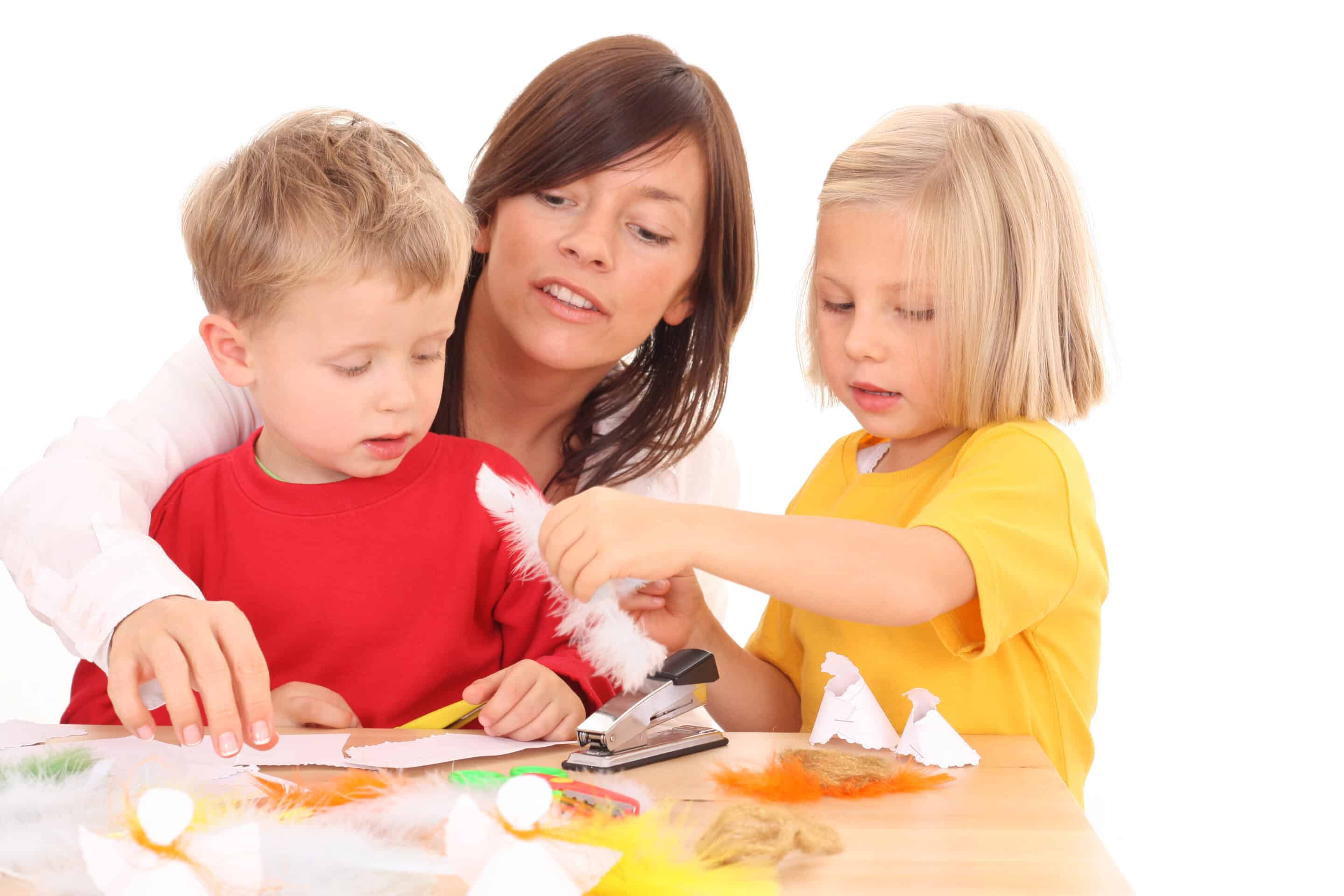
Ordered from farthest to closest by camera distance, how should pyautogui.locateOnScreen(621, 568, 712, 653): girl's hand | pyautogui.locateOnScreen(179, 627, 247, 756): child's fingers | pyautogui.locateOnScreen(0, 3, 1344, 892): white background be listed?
pyautogui.locateOnScreen(0, 3, 1344, 892): white background < pyautogui.locateOnScreen(621, 568, 712, 653): girl's hand < pyautogui.locateOnScreen(179, 627, 247, 756): child's fingers

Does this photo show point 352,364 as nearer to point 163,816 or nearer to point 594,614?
point 594,614

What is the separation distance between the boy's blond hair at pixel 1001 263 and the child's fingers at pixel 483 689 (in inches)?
23.2

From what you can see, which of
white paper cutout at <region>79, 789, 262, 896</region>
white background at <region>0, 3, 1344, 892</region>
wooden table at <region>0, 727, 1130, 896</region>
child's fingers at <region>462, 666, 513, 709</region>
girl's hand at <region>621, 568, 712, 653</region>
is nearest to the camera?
white paper cutout at <region>79, 789, 262, 896</region>

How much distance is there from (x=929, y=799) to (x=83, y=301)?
2961 millimetres

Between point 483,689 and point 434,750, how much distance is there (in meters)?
0.12

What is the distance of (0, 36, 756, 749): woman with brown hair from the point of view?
1.29 m

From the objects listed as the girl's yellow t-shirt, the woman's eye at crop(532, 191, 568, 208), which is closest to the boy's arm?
the girl's yellow t-shirt

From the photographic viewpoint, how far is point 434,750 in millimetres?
1165

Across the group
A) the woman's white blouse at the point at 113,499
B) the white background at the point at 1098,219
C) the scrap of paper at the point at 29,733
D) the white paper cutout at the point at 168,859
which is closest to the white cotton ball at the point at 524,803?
the white paper cutout at the point at 168,859

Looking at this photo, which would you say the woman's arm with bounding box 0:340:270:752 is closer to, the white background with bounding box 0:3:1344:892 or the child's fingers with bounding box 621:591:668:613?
the child's fingers with bounding box 621:591:668:613

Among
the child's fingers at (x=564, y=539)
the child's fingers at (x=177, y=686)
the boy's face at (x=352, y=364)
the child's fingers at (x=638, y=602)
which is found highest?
the boy's face at (x=352, y=364)

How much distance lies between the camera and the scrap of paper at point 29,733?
1.19 metres

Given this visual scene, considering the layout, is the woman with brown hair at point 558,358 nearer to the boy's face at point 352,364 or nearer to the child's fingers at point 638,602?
the boy's face at point 352,364

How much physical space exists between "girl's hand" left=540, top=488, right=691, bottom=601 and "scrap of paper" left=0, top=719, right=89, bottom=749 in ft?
1.71
